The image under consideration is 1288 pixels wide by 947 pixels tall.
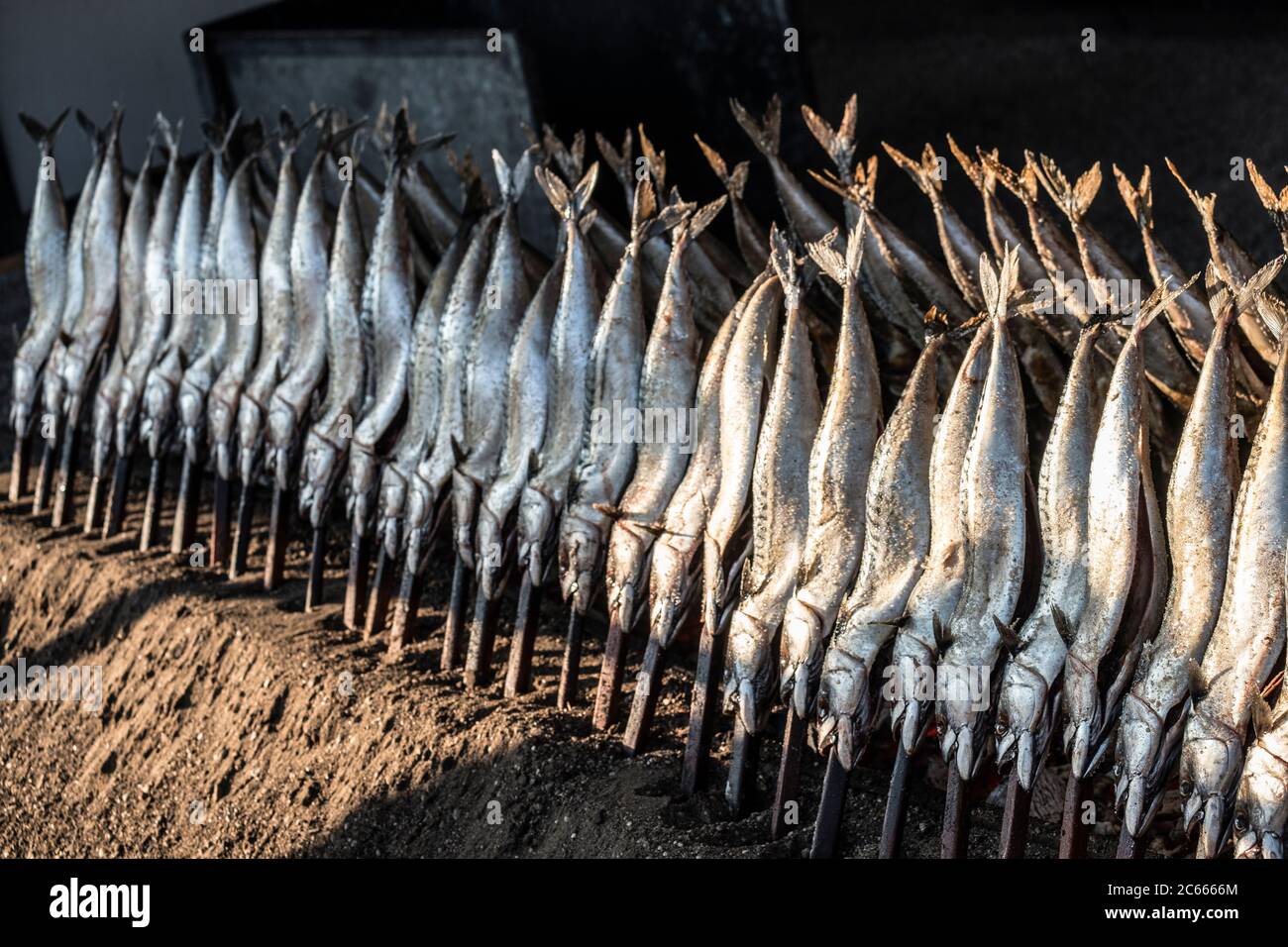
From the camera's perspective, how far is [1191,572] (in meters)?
3.10

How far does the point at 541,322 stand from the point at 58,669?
2.33 m

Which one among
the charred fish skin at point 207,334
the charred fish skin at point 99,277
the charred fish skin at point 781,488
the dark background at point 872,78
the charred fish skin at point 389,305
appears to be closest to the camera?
the charred fish skin at point 781,488

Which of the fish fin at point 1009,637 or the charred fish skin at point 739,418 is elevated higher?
the charred fish skin at point 739,418

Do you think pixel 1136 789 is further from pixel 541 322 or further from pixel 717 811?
pixel 541 322

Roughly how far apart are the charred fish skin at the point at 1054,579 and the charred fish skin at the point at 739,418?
0.82 m

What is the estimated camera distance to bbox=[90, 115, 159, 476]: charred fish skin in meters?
5.54

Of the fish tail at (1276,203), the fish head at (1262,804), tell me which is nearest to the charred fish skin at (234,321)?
the fish tail at (1276,203)

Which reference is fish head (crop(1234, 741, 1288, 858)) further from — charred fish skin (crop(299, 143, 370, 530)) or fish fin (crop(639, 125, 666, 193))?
charred fish skin (crop(299, 143, 370, 530))

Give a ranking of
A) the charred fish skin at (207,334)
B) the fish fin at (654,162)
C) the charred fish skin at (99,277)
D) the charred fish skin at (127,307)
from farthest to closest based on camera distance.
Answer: the charred fish skin at (99,277)
the charred fish skin at (127,307)
the charred fish skin at (207,334)
the fish fin at (654,162)

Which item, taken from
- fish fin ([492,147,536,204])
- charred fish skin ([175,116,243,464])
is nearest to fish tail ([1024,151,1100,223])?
fish fin ([492,147,536,204])

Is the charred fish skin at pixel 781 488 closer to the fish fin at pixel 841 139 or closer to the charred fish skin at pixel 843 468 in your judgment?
the charred fish skin at pixel 843 468

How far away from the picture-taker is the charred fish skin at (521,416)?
4242 mm

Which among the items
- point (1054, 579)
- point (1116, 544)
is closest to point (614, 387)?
point (1054, 579)

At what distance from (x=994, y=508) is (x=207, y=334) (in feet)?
10.7
